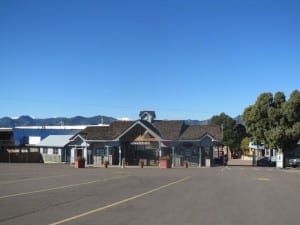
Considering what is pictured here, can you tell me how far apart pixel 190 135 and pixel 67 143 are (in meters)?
17.8

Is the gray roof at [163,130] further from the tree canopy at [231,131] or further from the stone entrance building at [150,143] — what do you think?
the tree canopy at [231,131]

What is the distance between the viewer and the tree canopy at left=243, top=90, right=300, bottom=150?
2689 inches

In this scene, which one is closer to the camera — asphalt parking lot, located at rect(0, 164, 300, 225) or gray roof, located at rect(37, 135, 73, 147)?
asphalt parking lot, located at rect(0, 164, 300, 225)

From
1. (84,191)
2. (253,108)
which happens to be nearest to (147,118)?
(253,108)

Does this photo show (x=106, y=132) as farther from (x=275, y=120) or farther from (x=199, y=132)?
(x=275, y=120)

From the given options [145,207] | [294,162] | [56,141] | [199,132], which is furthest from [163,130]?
[145,207]

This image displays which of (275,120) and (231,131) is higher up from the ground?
(275,120)

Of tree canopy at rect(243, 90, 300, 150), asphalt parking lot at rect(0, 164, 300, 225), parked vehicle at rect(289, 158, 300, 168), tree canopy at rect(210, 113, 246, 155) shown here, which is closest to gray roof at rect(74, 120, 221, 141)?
tree canopy at rect(243, 90, 300, 150)

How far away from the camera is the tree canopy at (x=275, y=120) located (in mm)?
68312

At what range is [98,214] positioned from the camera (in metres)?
15.7

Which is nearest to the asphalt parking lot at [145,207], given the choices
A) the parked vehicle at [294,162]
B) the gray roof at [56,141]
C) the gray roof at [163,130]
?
the gray roof at [163,130]

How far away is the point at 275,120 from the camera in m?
70.1

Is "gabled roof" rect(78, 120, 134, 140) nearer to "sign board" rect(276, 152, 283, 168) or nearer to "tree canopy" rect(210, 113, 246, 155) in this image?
"sign board" rect(276, 152, 283, 168)

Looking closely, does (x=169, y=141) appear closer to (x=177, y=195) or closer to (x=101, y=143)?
(x=101, y=143)
